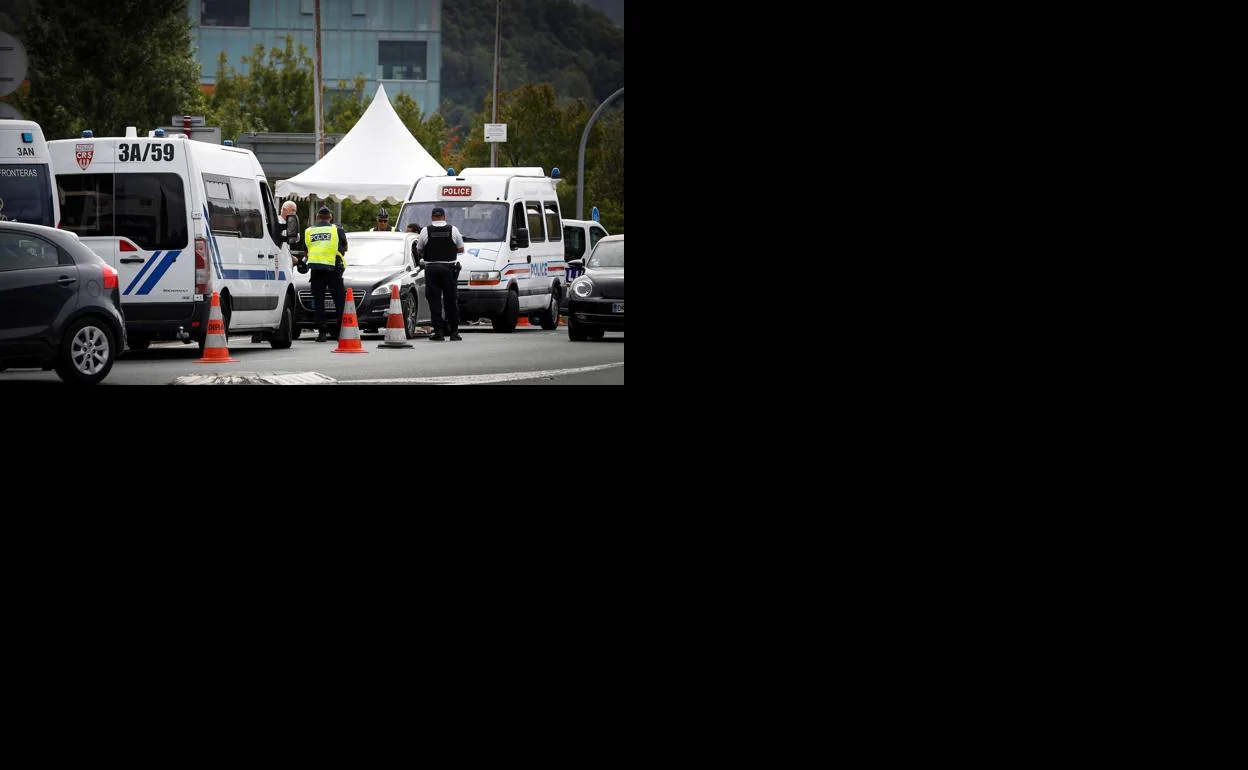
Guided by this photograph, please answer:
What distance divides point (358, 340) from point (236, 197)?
83.5 inches

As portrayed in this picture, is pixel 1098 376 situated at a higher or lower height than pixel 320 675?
higher

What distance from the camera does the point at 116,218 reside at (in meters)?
18.5

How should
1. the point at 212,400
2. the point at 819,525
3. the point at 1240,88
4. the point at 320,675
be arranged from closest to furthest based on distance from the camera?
the point at 320,675, the point at 1240,88, the point at 819,525, the point at 212,400

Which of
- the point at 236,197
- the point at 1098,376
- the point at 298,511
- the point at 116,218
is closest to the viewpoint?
the point at 1098,376

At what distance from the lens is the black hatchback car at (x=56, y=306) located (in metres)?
14.5

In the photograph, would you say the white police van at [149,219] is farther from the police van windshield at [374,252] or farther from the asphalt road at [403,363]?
the police van windshield at [374,252]

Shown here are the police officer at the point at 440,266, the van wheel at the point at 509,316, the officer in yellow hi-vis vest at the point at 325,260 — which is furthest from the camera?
the van wheel at the point at 509,316

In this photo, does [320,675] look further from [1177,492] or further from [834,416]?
[1177,492]

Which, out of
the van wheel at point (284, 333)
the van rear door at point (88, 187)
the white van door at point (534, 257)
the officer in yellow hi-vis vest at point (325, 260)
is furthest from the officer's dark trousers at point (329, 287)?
the white van door at point (534, 257)

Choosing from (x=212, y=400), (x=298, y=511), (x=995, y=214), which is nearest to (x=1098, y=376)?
(x=995, y=214)

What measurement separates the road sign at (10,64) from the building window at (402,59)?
2765 inches

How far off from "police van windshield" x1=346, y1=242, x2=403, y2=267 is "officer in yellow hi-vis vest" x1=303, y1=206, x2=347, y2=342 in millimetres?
723

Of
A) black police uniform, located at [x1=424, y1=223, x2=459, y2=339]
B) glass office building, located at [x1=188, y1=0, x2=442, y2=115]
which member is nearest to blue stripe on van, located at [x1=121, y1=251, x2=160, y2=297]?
black police uniform, located at [x1=424, y1=223, x2=459, y2=339]

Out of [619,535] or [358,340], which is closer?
[619,535]
